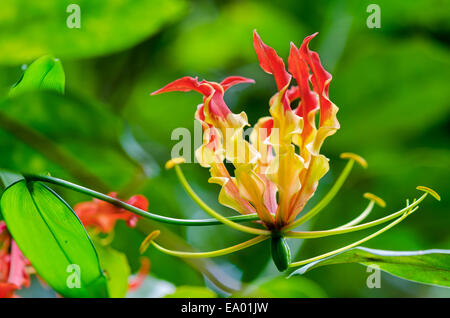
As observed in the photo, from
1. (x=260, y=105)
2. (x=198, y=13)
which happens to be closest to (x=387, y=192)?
(x=260, y=105)

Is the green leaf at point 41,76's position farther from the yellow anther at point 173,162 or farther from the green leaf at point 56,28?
the green leaf at point 56,28

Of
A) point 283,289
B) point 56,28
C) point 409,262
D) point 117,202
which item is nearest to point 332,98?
point 283,289

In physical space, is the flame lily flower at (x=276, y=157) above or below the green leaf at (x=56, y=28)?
below

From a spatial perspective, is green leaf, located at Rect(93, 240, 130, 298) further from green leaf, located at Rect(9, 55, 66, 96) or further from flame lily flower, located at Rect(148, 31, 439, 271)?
green leaf, located at Rect(9, 55, 66, 96)

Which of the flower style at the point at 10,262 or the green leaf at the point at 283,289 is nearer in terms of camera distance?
the flower style at the point at 10,262

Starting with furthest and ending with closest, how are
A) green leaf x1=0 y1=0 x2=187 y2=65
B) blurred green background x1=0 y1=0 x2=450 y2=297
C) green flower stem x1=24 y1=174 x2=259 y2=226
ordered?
blurred green background x1=0 y1=0 x2=450 y2=297 → green leaf x1=0 y1=0 x2=187 y2=65 → green flower stem x1=24 y1=174 x2=259 y2=226

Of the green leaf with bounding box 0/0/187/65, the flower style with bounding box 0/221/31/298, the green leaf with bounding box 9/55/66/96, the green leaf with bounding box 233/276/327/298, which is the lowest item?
the green leaf with bounding box 233/276/327/298

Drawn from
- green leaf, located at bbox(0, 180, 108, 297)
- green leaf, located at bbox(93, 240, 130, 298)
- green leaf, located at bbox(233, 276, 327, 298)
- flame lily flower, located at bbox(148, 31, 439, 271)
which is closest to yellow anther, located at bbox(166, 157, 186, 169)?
flame lily flower, located at bbox(148, 31, 439, 271)

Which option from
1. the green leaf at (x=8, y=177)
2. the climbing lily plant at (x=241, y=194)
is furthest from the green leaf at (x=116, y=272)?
the green leaf at (x=8, y=177)
